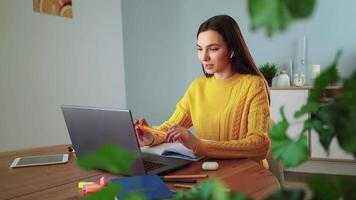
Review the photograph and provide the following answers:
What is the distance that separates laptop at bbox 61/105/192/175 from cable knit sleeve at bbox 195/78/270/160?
0.11 meters


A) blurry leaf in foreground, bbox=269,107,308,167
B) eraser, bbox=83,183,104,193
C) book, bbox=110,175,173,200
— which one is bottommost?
eraser, bbox=83,183,104,193

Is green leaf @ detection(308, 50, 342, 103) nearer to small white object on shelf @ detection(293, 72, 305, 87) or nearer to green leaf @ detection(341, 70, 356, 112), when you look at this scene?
green leaf @ detection(341, 70, 356, 112)

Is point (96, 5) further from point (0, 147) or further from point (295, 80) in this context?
point (295, 80)

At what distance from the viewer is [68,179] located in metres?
1.03

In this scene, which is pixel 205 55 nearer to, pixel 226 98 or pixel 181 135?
pixel 226 98

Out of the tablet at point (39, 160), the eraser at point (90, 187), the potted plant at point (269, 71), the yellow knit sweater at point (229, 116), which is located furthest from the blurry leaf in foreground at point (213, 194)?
the potted plant at point (269, 71)

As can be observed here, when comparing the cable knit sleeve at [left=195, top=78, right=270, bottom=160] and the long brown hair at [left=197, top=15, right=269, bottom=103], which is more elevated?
the long brown hair at [left=197, top=15, right=269, bottom=103]

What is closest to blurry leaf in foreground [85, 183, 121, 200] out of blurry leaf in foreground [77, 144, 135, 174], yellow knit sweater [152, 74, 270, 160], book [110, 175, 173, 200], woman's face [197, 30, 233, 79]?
blurry leaf in foreground [77, 144, 135, 174]

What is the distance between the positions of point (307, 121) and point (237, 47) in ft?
4.23

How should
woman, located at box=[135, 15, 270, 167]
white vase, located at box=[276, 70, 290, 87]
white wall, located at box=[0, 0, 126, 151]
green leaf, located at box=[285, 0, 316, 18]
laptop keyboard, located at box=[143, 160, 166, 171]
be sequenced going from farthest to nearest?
1. white vase, located at box=[276, 70, 290, 87]
2. white wall, located at box=[0, 0, 126, 151]
3. woman, located at box=[135, 15, 270, 167]
4. laptop keyboard, located at box=[143, 160, 166, 171]
5. green leaf, located at box=[285, 0, 316, 18]

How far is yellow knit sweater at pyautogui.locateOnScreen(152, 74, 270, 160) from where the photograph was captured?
4.08 ft

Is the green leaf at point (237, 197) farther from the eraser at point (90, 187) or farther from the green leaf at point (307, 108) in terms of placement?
the eraser at point (90, 187)

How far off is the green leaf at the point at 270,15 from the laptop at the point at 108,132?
0.68 meters

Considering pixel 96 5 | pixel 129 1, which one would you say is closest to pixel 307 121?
pixel 96 5
